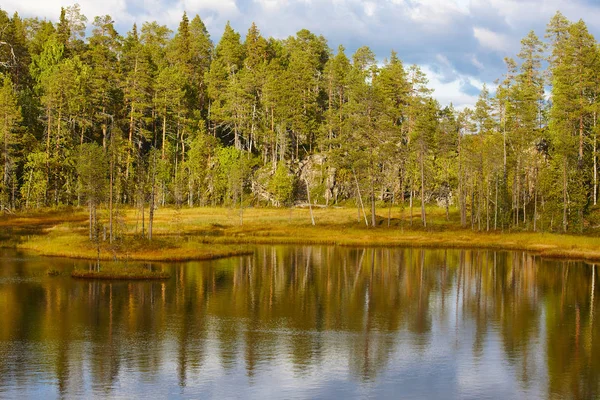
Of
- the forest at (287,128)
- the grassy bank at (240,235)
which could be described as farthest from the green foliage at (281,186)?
the grassy bank at (240,235)

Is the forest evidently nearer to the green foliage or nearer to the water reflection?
the green foliage

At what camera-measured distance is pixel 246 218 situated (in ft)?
352

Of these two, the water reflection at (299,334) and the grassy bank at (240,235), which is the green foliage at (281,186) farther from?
the water reflection at (299,334)

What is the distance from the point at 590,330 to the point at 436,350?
38.2 ft

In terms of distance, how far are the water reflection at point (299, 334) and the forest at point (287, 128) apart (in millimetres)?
30118

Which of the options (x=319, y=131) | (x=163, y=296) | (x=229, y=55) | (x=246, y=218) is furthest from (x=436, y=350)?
(x=229, y=55)

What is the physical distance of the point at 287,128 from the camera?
14700cm

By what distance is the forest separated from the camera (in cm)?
10338

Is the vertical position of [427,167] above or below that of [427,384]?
above

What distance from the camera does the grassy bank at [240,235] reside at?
231 feet

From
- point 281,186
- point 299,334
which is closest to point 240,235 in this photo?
point 281,186

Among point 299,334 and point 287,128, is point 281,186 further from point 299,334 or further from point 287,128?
point 299,334

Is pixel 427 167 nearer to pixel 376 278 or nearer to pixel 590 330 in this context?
pixel 376 278

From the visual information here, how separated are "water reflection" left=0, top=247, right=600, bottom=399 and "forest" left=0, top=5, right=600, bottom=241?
30.1 metres
